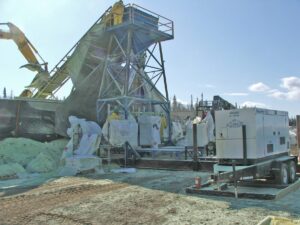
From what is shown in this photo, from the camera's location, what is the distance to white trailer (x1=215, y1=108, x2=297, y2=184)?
9766 mm

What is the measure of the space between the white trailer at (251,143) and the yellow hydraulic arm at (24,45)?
19356 millimetres

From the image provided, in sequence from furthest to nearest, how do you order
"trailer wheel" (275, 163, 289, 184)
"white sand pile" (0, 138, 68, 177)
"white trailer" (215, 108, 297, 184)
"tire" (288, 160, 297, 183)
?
"white sand pile" (0, 138, 68, 177), "tire" (288, 160, 297, 183), "trailer wheel" (275, 163, 289, 184), "white trailer" (215, 108, 297, 184)

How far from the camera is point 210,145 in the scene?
16.3 m

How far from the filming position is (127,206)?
8.03 meters

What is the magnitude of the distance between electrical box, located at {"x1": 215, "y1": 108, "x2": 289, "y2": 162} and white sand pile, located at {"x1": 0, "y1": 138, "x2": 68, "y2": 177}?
8.09 meters

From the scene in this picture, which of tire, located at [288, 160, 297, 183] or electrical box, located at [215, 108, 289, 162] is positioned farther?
tire, located at [288, 160, 297, 183]

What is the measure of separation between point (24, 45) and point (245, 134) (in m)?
20.9

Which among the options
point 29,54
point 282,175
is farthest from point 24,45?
point 282,175

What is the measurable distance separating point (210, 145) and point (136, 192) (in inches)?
286

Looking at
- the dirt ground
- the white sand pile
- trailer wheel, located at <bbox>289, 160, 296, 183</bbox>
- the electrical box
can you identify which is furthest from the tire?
the white sand pile

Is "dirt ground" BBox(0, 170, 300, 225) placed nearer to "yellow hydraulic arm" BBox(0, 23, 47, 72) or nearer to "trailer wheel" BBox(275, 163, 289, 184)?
"trailer wheel" BBox(275, 163, 289, 184)

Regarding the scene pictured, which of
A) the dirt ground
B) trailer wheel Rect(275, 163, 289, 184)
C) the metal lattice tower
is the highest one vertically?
the metal lattice tower

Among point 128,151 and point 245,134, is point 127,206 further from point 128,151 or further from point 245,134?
point 128,151

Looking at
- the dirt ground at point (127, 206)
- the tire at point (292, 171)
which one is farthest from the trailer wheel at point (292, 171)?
the dirt ground at point (127, 206)
